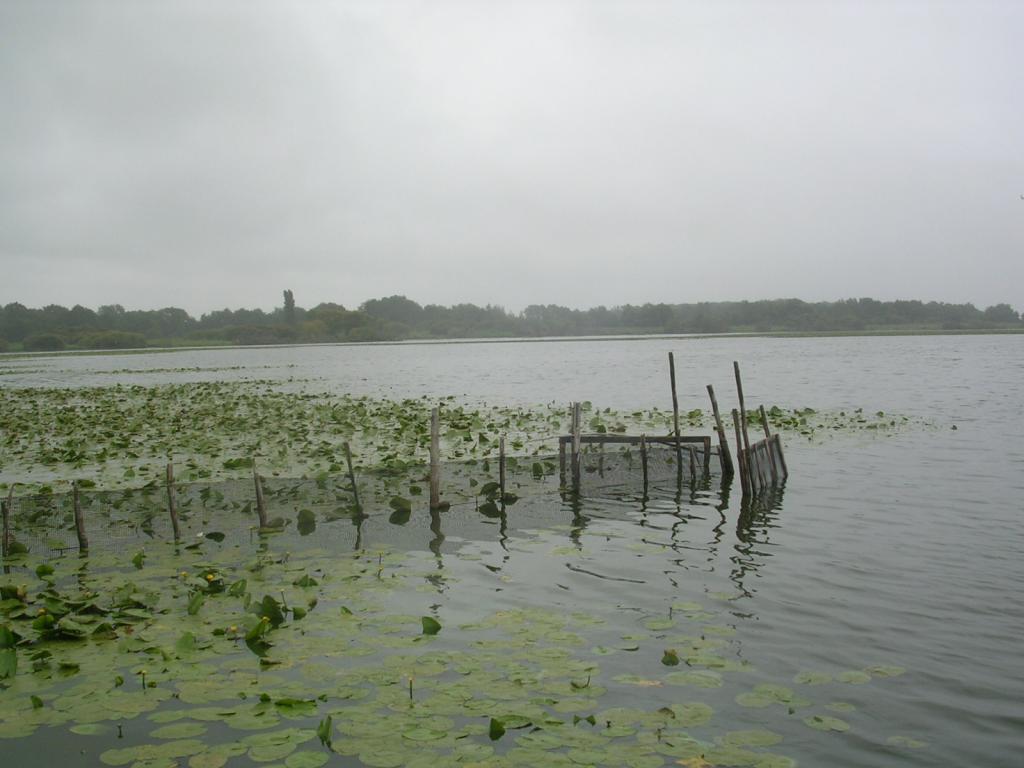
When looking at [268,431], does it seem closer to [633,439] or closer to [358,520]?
[358,520]

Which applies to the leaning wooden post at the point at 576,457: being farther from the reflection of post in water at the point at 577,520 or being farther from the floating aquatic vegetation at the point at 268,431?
the floating aquatic vegetation at the point at 268,431

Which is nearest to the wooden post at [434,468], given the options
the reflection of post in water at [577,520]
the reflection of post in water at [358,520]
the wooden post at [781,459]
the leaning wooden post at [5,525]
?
the reflection of post in water at [358,520]

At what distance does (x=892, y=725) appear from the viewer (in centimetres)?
564

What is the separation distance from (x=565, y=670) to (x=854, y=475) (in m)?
11.3

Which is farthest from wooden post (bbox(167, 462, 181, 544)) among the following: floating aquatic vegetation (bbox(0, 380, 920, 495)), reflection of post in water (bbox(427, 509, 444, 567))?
reflection of post in water (bbox(427, 509, 444, 567))

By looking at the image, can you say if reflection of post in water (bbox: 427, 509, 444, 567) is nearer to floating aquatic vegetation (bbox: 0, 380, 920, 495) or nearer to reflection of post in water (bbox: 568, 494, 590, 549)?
floating aquatic vegetation (bbox: 0, 380, 920, 495)

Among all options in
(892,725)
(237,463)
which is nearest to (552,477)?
(237,463)

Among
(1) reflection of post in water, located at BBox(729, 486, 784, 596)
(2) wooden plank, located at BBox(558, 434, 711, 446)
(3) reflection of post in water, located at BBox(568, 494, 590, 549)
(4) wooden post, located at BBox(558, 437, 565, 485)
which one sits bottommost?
(1) reflection of post in water, located at BBox(729, 486, 784, 596)

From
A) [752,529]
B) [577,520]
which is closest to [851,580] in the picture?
[752,529]

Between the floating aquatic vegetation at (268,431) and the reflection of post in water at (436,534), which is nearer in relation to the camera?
the reflection of post in water at (436,534)

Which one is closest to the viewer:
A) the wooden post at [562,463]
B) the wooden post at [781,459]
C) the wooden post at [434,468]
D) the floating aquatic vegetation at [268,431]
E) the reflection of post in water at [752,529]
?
the reflection of post in water at [752,529]

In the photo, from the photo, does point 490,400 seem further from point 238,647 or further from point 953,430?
point 238,647

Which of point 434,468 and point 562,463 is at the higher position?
point 434,468

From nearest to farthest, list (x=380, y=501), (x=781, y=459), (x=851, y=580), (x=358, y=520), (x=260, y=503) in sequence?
(x=851, y=580) < (x=260, y=503) < (x=358, y=520) < (x=380, y=501) < (x=781, y=459)
